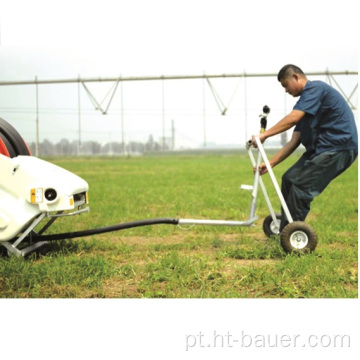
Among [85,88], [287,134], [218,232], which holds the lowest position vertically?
[218,232]

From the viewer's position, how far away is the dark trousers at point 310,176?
4152mm

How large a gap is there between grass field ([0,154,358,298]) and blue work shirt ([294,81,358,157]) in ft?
2.74

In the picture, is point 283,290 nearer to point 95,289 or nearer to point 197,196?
point 95,289

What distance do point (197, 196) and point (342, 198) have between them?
217 cm

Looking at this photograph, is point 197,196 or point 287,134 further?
point 197,196

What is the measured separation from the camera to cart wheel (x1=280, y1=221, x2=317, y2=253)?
13.2ft

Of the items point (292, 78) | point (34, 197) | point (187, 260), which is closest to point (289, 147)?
point (292, 78)

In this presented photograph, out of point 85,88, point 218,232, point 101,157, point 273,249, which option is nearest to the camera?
point 273,249

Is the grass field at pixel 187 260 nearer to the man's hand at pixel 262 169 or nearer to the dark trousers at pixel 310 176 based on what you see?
the dark trousers at pixel 310 176

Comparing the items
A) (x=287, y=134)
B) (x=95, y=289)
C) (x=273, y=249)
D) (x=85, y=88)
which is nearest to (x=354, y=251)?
(x=273, y=249)

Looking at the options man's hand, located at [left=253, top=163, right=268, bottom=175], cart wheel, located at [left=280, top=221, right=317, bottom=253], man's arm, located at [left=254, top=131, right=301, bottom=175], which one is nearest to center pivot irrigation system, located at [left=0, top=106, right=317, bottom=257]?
cart wheel, located at [left=280, top=221, right=317, bottom=253]

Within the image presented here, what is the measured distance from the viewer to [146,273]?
12.2 feet

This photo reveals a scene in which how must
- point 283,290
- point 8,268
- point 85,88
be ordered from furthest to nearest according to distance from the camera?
point 85,88 → point 8,268 → point 283,290

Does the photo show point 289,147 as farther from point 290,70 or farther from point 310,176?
point 290,70
